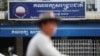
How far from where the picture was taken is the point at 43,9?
61.4 feet

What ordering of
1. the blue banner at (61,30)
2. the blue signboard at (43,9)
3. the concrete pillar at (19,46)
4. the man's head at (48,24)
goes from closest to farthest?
the man's head at (48,24)
the blue banner at (61,30)
the blue signboard at (43,9)
the concrete pillar at (19,46)

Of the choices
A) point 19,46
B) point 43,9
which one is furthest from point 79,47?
point 19,46

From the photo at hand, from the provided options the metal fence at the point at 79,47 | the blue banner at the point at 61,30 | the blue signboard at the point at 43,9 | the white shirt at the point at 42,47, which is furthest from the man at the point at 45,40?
A: the blue signboard at the point at 43,9

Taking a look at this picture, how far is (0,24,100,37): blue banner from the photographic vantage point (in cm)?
1842

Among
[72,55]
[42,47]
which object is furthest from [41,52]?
[72,55]

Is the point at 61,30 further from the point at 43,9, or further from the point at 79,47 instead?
the point at 79,47

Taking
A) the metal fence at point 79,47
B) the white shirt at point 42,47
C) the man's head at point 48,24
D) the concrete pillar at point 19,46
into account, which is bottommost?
the concrete pillar at point 19,46

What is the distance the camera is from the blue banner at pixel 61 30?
60.4 ft

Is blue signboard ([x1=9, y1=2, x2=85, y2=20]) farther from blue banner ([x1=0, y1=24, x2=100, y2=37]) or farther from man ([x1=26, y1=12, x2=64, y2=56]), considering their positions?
man ([x1=26, y1=12, x2=64, y2=56])

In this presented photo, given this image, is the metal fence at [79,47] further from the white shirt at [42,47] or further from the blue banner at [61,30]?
the white shirt at [42,47]

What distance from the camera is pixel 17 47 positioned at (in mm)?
19500

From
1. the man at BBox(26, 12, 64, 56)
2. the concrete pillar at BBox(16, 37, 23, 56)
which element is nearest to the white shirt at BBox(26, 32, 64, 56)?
the man at BBox(26, 12, 64, 56)

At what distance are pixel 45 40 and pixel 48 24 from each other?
168mm

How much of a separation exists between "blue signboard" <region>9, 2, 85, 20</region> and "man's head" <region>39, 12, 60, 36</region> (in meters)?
14.6
